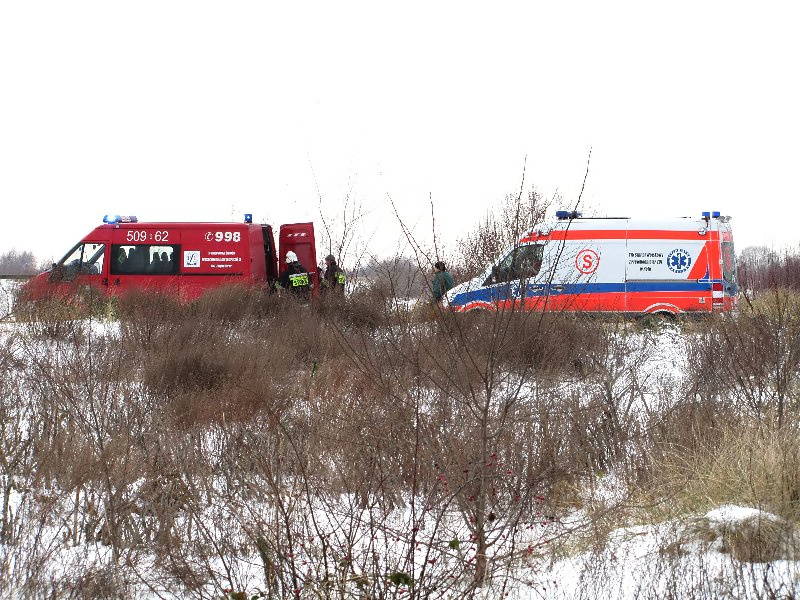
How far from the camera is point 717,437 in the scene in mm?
6277

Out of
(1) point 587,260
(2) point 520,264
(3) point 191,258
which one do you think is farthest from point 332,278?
(2) point 520,264

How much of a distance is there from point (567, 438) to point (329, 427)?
174cm

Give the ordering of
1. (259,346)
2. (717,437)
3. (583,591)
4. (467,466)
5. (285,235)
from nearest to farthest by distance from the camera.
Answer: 1. (583,591)
2. (467,466)
3. (717,437)
4. (259,346)
5. (285,235)

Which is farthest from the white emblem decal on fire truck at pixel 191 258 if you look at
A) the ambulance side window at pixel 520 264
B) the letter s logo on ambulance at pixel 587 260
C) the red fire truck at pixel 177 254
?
the ambulance side window at pixel 520 264

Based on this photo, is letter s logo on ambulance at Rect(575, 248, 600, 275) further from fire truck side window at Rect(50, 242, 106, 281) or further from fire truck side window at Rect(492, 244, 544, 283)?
fire truck side window at Rect(492, 244, 544, 283)

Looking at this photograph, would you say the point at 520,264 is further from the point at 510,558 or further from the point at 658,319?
the point at 658,319

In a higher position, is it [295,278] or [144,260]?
[144,260]

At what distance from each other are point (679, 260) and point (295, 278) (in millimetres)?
6312

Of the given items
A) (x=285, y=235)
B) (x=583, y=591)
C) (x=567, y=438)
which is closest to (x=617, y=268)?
(x=285, y=235)

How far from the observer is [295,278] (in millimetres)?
15555

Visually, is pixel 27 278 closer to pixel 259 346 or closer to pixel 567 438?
pixel 259 346

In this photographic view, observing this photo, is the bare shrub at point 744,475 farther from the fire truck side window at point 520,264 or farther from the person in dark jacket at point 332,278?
the person in dark jacket at point 332,278

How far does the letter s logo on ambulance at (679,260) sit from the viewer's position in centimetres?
1484

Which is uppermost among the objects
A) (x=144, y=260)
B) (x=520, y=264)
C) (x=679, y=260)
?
(x=144, y=260)
